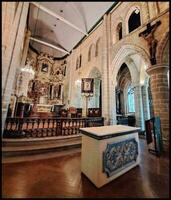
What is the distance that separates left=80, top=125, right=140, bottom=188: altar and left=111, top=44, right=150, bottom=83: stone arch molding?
3.21m

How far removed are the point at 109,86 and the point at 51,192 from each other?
4975 millimetres

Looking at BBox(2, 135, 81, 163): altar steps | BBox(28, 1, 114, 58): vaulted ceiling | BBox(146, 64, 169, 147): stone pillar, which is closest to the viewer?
BBox(28, 1, 114, 58): vaulted ceiling

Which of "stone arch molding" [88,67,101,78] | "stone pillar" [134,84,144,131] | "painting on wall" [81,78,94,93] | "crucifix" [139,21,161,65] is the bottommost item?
"stone pillar" [134,84,144,131]

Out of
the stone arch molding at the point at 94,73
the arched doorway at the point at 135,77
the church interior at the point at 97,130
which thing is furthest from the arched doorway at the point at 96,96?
the arched doorway at the point at 135,77

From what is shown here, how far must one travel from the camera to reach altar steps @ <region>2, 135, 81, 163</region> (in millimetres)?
2564

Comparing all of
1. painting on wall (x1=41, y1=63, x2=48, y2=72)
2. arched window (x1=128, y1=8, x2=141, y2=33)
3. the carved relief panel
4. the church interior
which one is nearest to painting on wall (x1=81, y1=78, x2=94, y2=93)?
the church interior

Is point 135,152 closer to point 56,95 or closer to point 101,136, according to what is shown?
point 101,136

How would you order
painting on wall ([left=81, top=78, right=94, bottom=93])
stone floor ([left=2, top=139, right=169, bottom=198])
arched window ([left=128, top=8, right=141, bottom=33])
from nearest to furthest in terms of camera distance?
stone floor ([left=2, top=139, right=169, bottom=198])
arched window ([left=128, top=8, right=141, bottom=33])
painting on wall ([left=81, top=78, right=94, bottom=93])

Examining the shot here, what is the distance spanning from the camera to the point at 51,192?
1.48 meters

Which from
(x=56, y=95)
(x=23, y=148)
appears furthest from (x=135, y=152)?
(x=56, y=95)

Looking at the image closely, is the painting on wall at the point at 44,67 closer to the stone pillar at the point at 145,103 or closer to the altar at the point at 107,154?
the stone pillar at the point at 145,103

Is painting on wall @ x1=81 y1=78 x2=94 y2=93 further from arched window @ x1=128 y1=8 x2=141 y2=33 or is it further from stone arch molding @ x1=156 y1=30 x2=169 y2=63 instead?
stone arch molding @ x1=156 y1=30 x2=169 y2=63

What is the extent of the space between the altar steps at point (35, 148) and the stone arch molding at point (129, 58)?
3989mm

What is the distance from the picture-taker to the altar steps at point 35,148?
2.56 m
